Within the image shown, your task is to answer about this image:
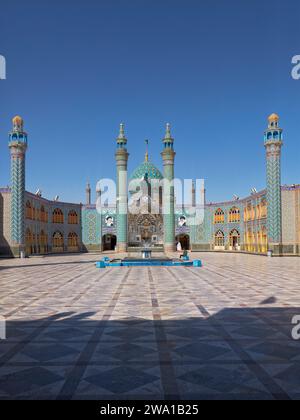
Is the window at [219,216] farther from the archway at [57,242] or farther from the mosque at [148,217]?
the archway at [57,242]

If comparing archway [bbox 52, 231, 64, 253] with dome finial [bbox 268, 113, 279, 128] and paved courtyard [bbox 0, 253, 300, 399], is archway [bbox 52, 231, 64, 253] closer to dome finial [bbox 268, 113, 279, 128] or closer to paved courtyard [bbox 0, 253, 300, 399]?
dome finial [bbox 268, 113, 279, 128]

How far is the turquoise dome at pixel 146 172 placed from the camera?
1886 inches

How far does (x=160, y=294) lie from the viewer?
967 cm

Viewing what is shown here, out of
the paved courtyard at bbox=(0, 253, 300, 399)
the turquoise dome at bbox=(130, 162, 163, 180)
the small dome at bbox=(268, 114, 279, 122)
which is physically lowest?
the paved courtyard at bbox=(0, 253, 300, 399)

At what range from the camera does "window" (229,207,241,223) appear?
1559 inches

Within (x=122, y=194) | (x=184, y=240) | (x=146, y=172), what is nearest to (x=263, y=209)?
(x=122, y=194)

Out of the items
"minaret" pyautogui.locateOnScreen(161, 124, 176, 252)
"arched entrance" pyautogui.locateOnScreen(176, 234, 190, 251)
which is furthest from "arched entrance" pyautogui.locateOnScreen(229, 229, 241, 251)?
"minaret" pyautogui.locateOnScreen(161, 124, 176, 252)

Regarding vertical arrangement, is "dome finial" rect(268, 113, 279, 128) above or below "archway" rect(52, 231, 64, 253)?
above

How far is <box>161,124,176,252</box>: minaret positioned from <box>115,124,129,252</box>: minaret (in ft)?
11.8

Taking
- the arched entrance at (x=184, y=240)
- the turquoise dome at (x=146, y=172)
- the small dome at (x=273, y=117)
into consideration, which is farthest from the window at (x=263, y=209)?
the turquoise dome at (x=146, y=172)

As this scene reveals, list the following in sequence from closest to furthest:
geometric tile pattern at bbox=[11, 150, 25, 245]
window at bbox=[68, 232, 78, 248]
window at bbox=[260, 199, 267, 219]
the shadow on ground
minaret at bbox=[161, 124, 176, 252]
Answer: the shadow on ground, geometric tile pattern at bbox=[11, 150, 25, 245], window at bbox=[260, 199, 267, 219], minaret at bbox=[161, 124, 176, 252], window at bbox=[68, 232, 78, 248]

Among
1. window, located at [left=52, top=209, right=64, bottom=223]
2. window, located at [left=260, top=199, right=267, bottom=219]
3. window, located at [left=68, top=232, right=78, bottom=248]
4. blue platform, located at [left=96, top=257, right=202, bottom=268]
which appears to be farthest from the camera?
window, located at [left=68, top=232, right=78, bottom=248]
